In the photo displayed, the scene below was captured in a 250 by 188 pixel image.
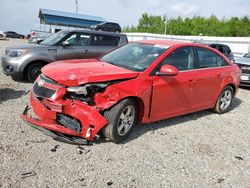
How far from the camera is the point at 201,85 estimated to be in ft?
19.5

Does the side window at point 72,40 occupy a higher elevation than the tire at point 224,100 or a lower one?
higher

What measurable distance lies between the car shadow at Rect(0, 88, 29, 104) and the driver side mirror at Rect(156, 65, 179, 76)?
359 centimetres

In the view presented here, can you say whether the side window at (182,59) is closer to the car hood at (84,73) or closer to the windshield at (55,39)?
the car hood at (84,73)

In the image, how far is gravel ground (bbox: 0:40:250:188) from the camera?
Answer: 3551mm

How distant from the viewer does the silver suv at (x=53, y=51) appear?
804 cm

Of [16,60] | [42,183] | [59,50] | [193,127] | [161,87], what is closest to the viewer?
[42,183]

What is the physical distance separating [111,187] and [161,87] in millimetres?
2158

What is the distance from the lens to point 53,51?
27.7ft

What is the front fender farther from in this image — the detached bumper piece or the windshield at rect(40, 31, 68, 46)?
the windshield at rect(40, 31, 68, 46)

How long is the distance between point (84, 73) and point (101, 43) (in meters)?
5.25

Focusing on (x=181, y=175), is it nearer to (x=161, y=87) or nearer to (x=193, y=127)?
(x=161, y=87)

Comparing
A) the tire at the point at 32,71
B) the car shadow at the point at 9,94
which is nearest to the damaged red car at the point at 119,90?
the car shadow at the point at 9,94

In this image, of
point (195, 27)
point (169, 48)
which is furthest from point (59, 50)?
point (195, 27)

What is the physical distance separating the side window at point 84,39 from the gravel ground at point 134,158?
3.85 metres
